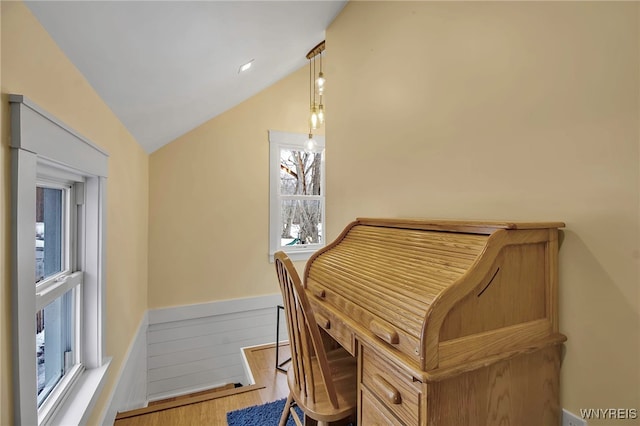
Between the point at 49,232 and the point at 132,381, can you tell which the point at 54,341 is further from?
the point at 132,381

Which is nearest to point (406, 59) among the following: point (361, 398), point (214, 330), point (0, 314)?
point (361, 398)

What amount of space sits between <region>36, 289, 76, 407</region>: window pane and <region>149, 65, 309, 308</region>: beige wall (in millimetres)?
1643

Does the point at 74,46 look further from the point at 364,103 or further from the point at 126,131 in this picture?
the point at 364,103

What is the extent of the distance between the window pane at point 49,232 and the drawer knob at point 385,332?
50.4 inches

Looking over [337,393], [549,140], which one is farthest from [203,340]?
[549,140]

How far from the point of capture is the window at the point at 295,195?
360 cm

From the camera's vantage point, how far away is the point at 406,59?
1560mm

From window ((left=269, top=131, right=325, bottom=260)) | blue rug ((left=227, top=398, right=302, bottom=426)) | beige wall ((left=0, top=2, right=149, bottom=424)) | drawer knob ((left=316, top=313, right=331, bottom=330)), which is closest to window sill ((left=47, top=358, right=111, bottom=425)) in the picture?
beige wall ((left=0, top=2, right=149, bottom=424))

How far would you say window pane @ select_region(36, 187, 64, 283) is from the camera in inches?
47.5

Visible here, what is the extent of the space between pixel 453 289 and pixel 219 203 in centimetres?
296

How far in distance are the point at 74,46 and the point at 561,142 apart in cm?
167

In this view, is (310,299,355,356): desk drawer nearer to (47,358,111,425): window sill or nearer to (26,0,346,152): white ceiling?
(47,358,111,425): window sill
